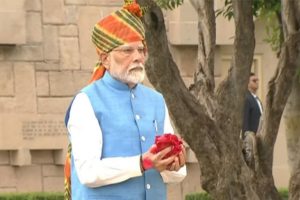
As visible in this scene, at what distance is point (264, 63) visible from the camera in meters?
16.9

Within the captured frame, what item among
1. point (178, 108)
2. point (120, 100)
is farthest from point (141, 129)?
point (178, 108)

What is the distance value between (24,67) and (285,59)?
16.8 feet

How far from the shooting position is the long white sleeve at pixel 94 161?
221 inches

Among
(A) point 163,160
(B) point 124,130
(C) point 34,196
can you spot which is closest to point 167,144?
(A) point 163,160

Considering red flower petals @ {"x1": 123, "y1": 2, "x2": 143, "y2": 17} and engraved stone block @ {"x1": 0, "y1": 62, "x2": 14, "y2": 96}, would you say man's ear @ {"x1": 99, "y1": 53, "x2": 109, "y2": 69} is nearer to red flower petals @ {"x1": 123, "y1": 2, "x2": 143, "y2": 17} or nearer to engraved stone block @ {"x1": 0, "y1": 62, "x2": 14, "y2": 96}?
red flower petals @ {"x1": 123, "y1": 2, "x2": 143, "y2": 17}

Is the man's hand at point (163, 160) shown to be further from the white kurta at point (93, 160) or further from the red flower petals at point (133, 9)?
the red flower petals at point (133, 9)

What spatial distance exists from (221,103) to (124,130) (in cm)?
543

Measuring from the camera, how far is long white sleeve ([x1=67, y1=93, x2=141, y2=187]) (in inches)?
221

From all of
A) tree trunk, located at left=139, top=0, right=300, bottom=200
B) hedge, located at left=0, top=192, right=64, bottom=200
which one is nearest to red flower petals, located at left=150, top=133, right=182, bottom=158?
tree trunk, located at left=139, top=0, right=300, bottom=200

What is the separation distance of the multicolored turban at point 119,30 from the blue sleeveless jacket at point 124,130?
5.8 inches

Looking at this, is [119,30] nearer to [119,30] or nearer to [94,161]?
[119,30]

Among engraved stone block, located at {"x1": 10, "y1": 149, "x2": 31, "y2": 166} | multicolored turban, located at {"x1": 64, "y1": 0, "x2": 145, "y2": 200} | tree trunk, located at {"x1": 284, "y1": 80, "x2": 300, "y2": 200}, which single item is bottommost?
engraved stone block, located at {"x1": 10, "y1": 149, "x2": 31, "y2": 166}

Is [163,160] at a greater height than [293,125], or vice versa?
[163,160]

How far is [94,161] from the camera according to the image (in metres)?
5.62
